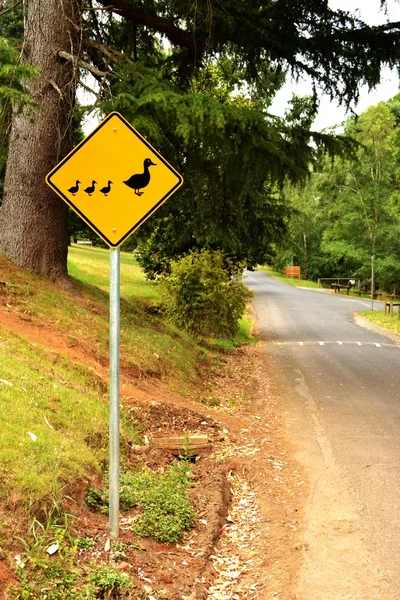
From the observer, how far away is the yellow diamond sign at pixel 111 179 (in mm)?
4457

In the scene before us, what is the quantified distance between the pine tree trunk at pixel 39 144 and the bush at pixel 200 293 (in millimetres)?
7442

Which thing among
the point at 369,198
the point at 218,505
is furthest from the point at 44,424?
the point at 369,198

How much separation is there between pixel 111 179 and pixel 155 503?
2.65 meters

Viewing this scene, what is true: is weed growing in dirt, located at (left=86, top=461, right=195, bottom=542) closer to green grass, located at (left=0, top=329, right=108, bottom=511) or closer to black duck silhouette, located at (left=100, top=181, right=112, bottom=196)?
green grass, located at (left=0, top=329, right=108, bottom=511)

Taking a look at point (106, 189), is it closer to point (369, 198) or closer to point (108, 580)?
point (108, 580)

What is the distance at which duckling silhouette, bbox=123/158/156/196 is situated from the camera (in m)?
4.49

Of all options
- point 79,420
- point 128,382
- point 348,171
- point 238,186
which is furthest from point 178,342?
point 348,171

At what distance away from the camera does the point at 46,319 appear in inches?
385

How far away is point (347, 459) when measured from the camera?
728cm

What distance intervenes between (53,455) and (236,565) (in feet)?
5.43

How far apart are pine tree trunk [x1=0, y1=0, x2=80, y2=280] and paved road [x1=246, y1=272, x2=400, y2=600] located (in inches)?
209

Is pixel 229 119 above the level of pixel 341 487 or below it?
above

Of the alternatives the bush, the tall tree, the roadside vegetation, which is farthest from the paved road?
the tall tree

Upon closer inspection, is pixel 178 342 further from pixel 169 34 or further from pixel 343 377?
pixel 169 34
